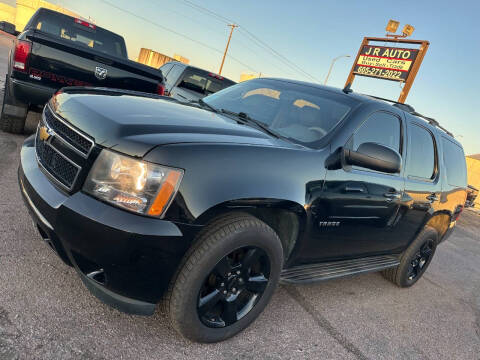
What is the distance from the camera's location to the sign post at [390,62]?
13.8m

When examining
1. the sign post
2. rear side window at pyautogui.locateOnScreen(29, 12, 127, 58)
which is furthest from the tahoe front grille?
the sign post

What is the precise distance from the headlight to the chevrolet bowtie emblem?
735 mm

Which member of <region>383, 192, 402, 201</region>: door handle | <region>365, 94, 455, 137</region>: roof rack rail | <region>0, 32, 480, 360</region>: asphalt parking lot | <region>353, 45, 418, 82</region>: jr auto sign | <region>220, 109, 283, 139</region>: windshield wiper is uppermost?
<region>353, 45, 418, 82</region>: jr auto sign

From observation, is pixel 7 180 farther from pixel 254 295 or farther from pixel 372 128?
pixel 372 128

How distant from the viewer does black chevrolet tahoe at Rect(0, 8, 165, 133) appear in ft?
14.0

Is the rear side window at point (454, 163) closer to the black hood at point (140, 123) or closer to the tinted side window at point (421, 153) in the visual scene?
the tinted side window at point (421, 153)

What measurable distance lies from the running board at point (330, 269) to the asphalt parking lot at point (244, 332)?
407mm

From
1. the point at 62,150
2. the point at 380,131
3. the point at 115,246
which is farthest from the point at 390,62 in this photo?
the point at 115,246

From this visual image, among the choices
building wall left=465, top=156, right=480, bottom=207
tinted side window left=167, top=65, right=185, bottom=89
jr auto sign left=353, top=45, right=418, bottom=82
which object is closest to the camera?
tinted side window left=167, top=65, right=185, bottom=89

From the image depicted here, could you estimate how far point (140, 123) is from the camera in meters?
1.98

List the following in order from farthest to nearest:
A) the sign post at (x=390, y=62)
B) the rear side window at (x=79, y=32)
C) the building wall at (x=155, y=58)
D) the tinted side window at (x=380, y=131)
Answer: the building wall at (x=155, y=58), the sign post at (x=390, y=62), the rear side window at (x=79, y=32), the tinted side window at (x=380, y=131)

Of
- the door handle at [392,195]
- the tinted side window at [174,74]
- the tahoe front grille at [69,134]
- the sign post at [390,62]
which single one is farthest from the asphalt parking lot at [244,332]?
the sign post at [390,62]

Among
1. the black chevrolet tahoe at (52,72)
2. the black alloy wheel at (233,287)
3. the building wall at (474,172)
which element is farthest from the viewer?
the building wall at (474,172)

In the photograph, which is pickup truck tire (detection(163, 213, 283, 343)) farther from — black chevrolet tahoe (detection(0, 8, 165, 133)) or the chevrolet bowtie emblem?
black chevrolet tahoe (detection(0, 8, 165, 133))
